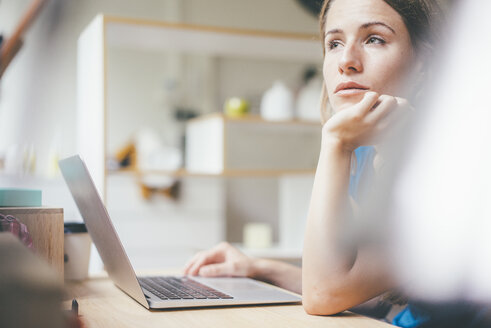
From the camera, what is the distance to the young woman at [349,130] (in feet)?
2.71

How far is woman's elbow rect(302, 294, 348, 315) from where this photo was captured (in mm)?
799

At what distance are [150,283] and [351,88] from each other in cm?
52

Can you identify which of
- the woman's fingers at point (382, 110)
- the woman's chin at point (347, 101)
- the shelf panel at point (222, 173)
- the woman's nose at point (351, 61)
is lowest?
the shelf panel at point (222, 173)

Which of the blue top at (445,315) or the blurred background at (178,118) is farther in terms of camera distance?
the blurred background at (178,118)

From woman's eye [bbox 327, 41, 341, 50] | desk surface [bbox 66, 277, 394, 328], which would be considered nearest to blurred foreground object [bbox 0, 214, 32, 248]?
desk surface [bbox 66, 277, 394, 328]

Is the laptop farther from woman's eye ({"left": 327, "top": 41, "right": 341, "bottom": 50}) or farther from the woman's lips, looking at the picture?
woman's eye ({"left": 327, "top": 41, "right": 341, "bottom": 50})

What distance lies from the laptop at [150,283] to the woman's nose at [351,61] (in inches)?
16.5

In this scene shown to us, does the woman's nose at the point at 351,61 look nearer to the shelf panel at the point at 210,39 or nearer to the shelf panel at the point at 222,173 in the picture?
the shelf panel at the point at 210,39

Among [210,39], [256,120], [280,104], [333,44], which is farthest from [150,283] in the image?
[280,104]

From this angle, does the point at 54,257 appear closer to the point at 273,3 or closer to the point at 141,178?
the point at 141,178

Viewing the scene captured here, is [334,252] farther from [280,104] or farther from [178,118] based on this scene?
[178,118]

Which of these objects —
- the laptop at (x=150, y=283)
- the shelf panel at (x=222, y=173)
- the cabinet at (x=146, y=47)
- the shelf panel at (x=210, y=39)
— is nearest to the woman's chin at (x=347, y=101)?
the laptop at (x=150, y=283)

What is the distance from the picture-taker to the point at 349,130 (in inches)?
32.8

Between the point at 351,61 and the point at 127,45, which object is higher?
the point at 127,45
